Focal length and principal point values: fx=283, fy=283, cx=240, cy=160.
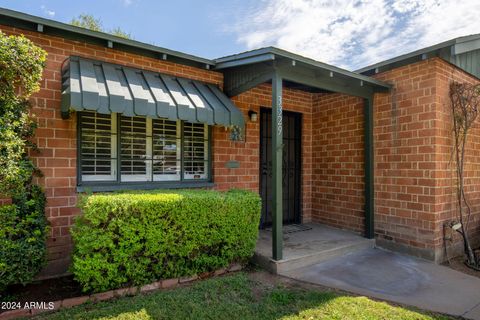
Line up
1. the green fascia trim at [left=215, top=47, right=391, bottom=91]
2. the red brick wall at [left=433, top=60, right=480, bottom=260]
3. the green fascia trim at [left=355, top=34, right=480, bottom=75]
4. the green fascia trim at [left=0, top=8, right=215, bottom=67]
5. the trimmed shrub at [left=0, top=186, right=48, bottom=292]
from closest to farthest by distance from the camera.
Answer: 1. the trimmed shrub at [left=0, top=186, right=48, bottom=292]
2. the green fascia trim at [left=0, top=8, right=215, bottom=67]
3. the green fascia trim at [left=215, top=47, right=391, bottom=91]
4. the green fascia trim at [left=355, top=34, right=480, bottom=75]
5. the red brick wall at [left=433, top=60, right=480, bottom=260]

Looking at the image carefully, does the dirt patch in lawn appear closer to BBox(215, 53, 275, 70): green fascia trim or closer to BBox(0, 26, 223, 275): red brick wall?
BBox(0, 26, 223, 275): red brick wall

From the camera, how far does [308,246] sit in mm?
5480

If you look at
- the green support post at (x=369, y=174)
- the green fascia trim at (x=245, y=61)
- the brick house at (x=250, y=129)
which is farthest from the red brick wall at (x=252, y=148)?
the green support post at (x=369, y=174)

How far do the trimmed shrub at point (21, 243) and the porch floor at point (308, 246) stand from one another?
3.20 metres

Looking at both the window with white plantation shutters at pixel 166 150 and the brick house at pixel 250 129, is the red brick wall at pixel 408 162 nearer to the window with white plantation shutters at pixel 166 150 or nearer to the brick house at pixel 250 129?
the brick house at pixel 250 129

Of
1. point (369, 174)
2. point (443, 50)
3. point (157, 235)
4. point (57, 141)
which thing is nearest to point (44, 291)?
point (157, 235)

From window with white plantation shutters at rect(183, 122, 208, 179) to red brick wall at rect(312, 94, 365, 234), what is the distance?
3.22 meters

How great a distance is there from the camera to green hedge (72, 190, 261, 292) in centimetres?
351

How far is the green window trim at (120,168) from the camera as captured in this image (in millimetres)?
4508

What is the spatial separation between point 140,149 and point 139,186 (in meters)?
0.68

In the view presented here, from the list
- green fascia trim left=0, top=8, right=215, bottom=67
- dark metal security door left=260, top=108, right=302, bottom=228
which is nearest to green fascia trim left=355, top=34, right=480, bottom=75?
dark metal security door left=260, top=108, right=302, bottom=228

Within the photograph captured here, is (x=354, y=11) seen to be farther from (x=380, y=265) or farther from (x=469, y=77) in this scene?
(x=380, y=265)

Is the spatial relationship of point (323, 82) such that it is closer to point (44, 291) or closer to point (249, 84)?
point (249, 84)

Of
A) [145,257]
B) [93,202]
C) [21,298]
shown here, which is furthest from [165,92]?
[21,298]
